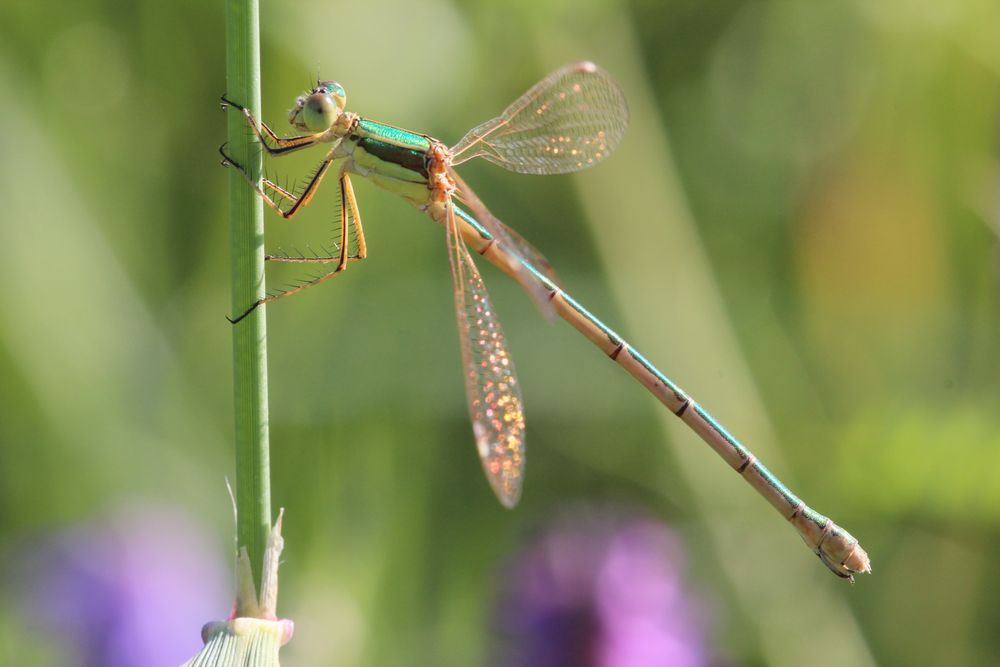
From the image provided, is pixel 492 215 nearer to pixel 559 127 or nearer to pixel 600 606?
pixel 559 127

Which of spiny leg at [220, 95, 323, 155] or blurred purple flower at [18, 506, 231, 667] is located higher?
spiny leg at [220, 95, 323, 155]

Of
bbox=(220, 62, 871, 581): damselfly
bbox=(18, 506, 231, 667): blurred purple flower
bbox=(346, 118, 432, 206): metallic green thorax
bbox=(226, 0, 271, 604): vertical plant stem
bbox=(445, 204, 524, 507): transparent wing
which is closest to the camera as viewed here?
bbox=(226, 0, 271, 604): vertical plant stem

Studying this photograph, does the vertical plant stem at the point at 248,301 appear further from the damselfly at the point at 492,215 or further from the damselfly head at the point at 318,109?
the damselfly head at the point at 318,109

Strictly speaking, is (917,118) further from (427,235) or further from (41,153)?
(41,153)

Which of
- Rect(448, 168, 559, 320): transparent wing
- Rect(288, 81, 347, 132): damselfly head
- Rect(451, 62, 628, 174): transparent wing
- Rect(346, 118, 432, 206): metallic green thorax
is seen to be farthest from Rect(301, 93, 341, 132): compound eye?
Rect(451, 62, 628, 174): transparent wing

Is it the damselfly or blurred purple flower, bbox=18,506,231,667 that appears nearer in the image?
the damselfly

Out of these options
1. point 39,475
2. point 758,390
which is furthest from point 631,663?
point 39,475

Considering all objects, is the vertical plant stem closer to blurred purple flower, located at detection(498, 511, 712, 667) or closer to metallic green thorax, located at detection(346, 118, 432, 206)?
metallic green thorax, located at detection(346, 118, 432, 206)
